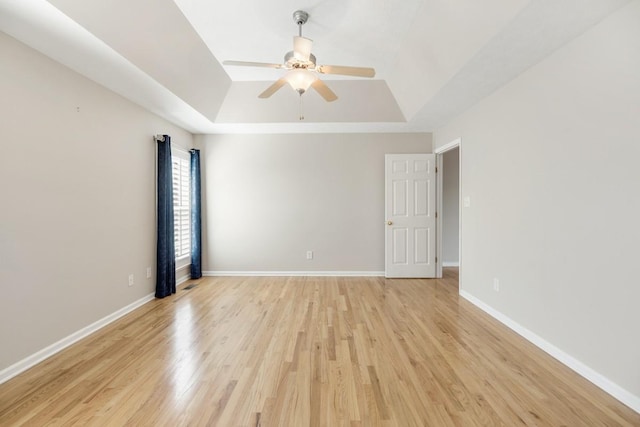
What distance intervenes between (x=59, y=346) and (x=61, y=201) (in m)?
1.29

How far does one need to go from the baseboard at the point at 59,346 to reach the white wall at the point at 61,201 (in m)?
0.04

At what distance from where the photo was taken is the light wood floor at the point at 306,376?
1764mm

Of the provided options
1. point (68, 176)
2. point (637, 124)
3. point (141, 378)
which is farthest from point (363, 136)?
point (141, 378)

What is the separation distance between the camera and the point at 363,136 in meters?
5.16

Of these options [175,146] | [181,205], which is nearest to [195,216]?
[181,205]

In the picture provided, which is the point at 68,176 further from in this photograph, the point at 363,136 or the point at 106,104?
the point at 363,136

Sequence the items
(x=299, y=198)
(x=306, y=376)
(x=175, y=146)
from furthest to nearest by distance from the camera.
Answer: (x=299, y=198)
(x=175, y=146)
(x=306, y=376)

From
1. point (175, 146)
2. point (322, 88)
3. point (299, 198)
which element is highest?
point (322, 88)

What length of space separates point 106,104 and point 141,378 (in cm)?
278

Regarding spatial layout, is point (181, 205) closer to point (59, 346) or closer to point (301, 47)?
point (59, 346)

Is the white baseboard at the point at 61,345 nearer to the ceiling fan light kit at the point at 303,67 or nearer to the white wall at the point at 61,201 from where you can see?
the white wall at the point at 61,201

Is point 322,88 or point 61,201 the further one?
point 322,88

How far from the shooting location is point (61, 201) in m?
2.62

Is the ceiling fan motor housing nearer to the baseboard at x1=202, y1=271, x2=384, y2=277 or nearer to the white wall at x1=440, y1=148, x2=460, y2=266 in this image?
the baseboard at x1=202, y1=271, x2=384, y2=277
